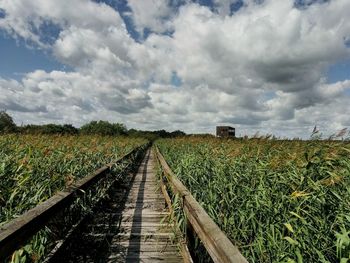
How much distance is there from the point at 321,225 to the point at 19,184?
12.1ft

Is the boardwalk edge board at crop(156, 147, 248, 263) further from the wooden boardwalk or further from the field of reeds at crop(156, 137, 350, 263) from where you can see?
the wooden boardwalk

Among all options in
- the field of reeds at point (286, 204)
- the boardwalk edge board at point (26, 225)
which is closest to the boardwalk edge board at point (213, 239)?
the field of reeds at point (286, 204)

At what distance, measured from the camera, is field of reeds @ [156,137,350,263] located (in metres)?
3.11

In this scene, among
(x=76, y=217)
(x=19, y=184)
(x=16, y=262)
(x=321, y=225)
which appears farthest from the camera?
(x=76, y=217)

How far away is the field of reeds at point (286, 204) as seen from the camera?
311cm

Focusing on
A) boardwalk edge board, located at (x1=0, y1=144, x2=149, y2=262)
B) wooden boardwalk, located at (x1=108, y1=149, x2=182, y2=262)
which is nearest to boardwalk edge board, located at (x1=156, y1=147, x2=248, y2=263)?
wooden boardwalk, located at (x1=108, y1=149, x2=182, y2=262)

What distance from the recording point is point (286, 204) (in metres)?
3.86

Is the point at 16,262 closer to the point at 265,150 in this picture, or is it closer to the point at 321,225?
the point at 321,225

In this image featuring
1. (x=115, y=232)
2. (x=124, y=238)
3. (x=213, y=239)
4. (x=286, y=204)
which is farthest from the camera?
(x=115, y=232)

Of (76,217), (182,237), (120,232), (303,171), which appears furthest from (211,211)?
(76,217)

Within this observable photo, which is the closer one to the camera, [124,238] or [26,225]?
[26,225]

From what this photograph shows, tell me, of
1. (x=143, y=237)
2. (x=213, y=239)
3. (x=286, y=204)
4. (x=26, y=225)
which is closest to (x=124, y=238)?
(x=143, y=237)

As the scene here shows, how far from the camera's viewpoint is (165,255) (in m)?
4.51

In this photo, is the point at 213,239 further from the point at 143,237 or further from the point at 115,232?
the point at 115,232
